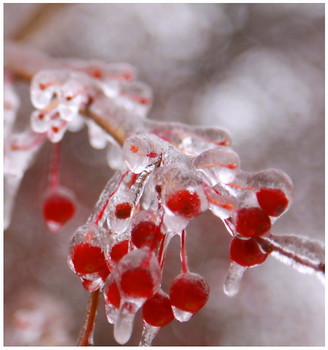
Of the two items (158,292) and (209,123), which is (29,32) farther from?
(158,292)

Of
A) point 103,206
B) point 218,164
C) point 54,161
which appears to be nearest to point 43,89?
point 54,161

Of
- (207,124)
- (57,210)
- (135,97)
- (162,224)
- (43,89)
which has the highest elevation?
(207,124)

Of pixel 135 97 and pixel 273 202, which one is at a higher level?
pixel 135 97

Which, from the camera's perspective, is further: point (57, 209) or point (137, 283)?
point (57, 209)

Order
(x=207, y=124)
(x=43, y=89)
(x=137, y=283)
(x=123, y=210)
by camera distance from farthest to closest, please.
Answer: (x=207, y=124)
(x=43, y=89)
(x=123, y=210)
(x=137, y=283)

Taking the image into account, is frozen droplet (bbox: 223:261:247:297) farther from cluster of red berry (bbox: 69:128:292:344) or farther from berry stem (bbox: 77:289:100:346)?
berry stem (bbox: 77:289:100:346)

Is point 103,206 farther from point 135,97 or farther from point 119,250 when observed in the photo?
point 135,97
